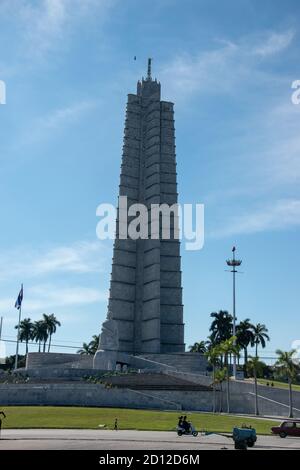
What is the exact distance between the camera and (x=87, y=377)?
180 ft

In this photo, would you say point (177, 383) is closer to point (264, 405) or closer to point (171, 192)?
point (264, 405)

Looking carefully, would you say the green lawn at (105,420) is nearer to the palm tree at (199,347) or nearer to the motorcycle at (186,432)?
the motorcycle at (186,432)

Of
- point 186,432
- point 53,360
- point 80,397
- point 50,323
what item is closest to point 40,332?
point 50,323

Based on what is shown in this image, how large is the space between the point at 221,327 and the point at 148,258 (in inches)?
705

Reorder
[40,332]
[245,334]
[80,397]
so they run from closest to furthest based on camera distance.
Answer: [80,397], [245,334], [40,332]

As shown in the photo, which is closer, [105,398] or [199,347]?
[105,398]

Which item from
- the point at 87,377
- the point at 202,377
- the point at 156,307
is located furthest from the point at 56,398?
the point at 156,307

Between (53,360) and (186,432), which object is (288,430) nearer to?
(186,432)

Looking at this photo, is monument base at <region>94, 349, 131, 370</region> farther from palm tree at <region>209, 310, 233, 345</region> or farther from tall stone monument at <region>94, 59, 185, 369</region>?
palm tree at <region>209, 310, 233, 345</region>

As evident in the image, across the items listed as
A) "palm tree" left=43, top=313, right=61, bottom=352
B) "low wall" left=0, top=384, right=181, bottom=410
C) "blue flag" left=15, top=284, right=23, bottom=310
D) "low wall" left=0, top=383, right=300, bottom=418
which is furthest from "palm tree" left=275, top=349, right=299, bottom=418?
"palm tree" left=43, top=313, right=61, bottom=352

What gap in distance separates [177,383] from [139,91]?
61.7 m

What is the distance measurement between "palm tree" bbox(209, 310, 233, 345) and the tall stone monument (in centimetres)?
1041

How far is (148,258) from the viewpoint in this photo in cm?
8269

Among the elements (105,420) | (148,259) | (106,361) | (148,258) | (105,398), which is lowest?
(105,420)
